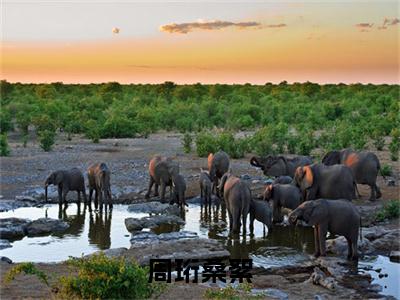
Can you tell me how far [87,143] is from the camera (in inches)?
1249

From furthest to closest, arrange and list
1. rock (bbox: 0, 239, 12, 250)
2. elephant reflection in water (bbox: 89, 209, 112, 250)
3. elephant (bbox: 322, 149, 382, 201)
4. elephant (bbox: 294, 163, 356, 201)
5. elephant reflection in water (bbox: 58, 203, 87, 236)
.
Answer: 1. elephant (bbox: 322, 149, 382, 201)
2. elephant (bbox: 294, 163, 356, 201)
3. elephant reflection in water (bbox: 58, 203, 87, 236)
4. elephant reflection in water (bbox: 89, 209, 112, 250)
5. rock (bbox: 0, 239, 12, 250)

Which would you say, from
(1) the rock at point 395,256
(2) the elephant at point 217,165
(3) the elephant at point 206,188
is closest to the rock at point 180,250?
(1) the rock at point 395,256

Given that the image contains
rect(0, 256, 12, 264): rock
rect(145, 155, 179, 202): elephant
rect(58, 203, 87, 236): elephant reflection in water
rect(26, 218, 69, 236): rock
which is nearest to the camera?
rect(0, 256, 12, 264): rock

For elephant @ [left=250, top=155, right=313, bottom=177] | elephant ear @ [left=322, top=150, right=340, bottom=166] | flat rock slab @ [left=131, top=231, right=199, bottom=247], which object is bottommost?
flat rock slab @ [left=131, top=231, right=199, bottom=247]

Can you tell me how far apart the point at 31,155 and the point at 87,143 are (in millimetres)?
5785

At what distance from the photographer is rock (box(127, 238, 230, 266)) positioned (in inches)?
436

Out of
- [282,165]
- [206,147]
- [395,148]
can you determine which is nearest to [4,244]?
[282,165]

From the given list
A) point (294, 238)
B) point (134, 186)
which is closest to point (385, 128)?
point (134, 186)

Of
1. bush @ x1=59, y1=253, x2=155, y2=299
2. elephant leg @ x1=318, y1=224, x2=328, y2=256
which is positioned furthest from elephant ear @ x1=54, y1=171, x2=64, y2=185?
bush @ x1=59, y1=253, x2=155, y2=299

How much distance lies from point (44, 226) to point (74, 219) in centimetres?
166

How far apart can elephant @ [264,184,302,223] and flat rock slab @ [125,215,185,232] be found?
214cm

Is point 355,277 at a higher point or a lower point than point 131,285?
lower

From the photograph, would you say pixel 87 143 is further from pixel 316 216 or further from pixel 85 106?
pixel 316 216

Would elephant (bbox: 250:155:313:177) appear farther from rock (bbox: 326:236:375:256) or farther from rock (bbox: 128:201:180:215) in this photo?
rock (bbox: 326:236:375:256)
